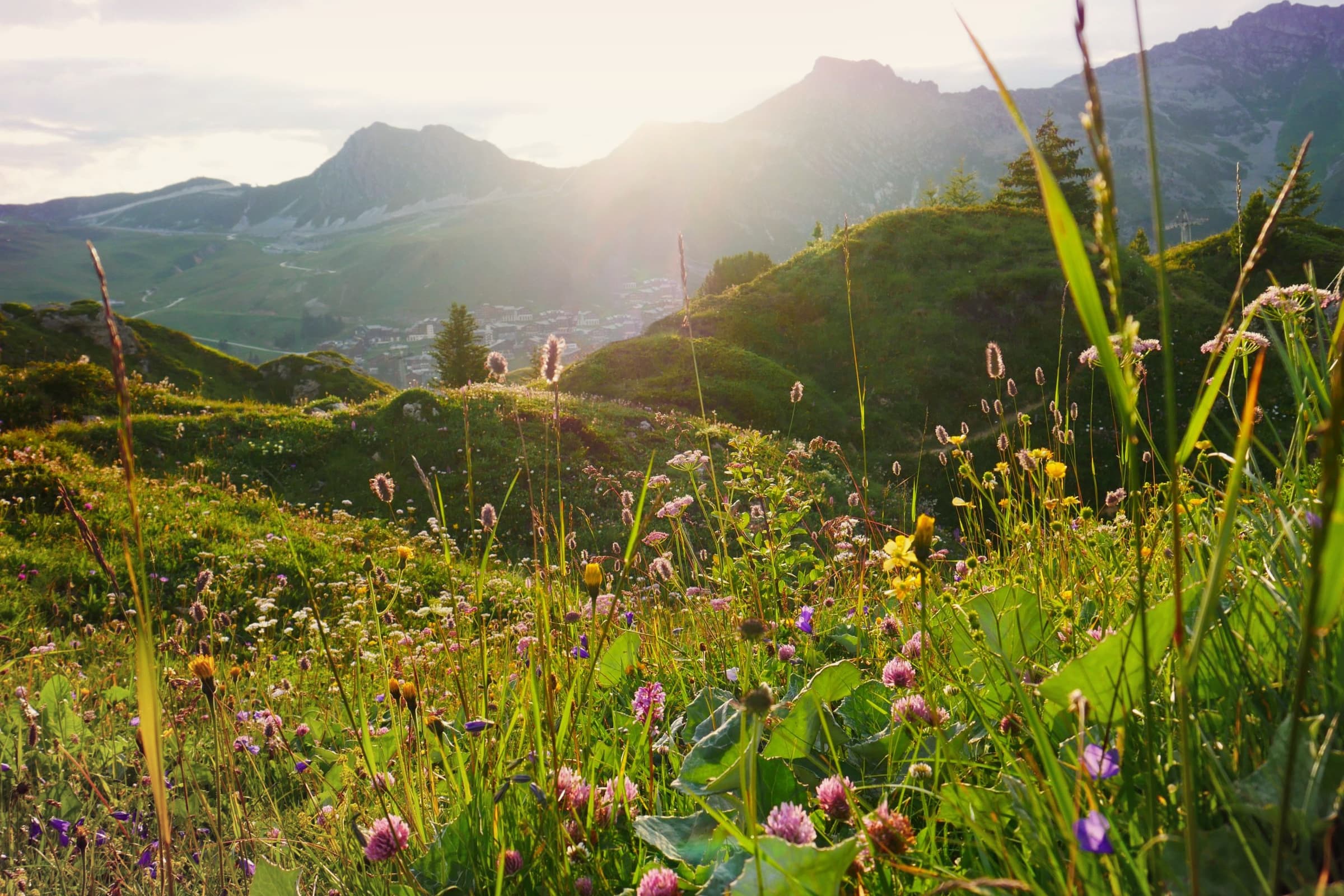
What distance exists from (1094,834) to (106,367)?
31.6 metres

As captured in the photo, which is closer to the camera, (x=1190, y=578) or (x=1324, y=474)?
(x=1324, y=474)

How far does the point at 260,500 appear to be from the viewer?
11.5 meters

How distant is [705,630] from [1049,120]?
4445 cm

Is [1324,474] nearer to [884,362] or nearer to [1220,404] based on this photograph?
[1220,404]

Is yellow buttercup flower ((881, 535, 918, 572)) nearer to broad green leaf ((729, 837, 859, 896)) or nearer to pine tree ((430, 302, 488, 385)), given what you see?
broad green leaf ((729, 837, 859, 896))

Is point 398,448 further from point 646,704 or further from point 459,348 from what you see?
point 459,348

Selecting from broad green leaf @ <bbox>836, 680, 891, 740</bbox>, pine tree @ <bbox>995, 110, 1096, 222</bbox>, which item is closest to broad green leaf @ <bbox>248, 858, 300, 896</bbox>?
broad green leaf @ <bbox>836, 680, 891, 740</bbox>

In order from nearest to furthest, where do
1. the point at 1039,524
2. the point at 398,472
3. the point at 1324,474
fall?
the point at 1324,474, the point at 1039,524, the point at 398,472

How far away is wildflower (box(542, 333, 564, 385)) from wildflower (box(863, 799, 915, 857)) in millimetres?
1236

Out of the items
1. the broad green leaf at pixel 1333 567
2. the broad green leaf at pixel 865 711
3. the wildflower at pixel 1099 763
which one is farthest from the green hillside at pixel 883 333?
the broad green leaf at pixel 1333 567

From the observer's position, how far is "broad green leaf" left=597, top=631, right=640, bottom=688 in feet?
9.46

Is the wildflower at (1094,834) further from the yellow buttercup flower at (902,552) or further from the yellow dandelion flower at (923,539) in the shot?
the yellow buttercup flower at (902,552)

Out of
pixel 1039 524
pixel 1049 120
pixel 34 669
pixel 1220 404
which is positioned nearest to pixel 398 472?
pixel 34 669

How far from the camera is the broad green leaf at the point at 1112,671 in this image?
51.1 inches
